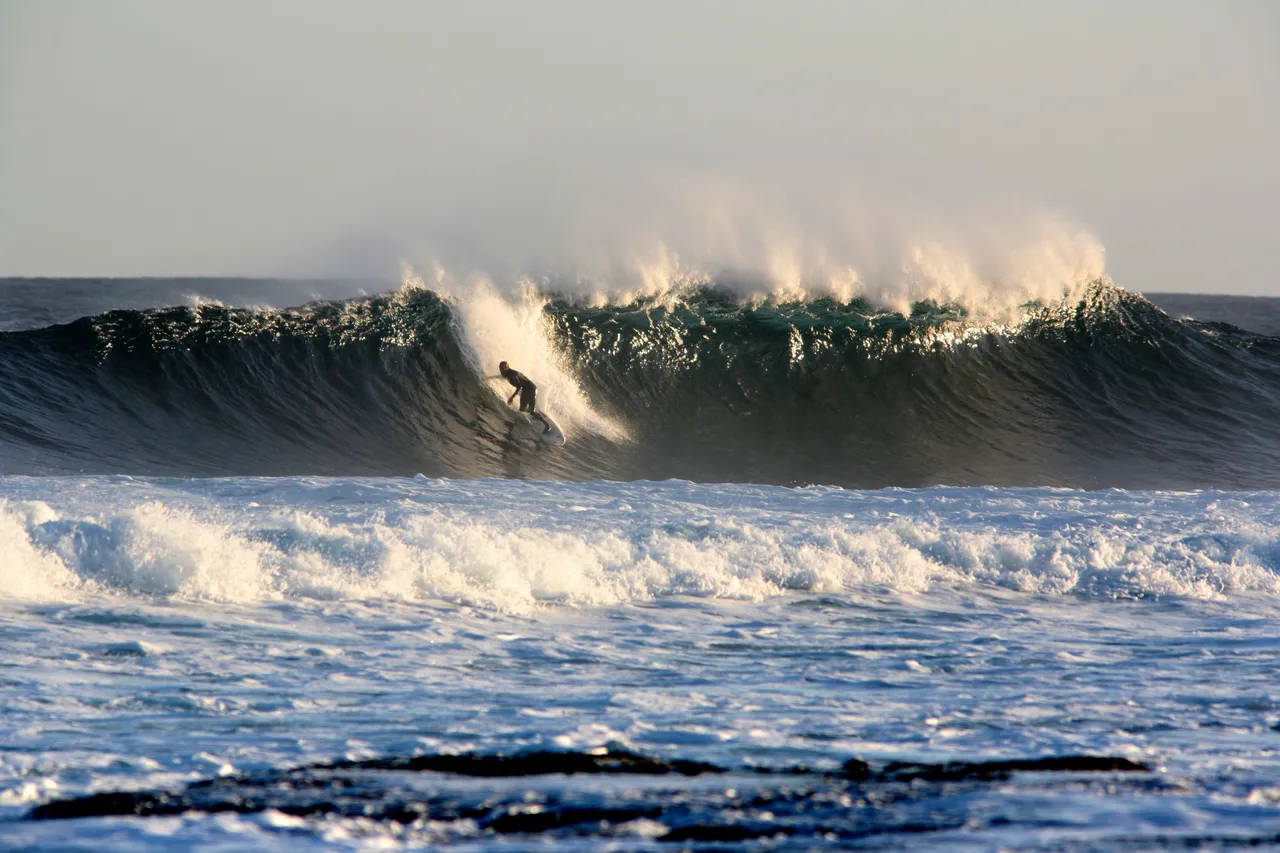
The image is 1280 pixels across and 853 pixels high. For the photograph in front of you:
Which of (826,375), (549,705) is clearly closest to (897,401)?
(826,375)

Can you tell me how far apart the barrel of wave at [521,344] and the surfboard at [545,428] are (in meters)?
0.34

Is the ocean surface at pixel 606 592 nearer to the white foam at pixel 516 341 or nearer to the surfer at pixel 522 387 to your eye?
the white foam at pixel 516 341

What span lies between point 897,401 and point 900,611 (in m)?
9.79

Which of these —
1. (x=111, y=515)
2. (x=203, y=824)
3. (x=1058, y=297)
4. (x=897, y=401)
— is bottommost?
(x=203, y=824)

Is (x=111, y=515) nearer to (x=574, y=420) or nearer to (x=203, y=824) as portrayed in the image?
(x=203, y=824)

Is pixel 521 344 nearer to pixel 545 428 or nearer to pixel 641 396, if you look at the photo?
pixel 641 396

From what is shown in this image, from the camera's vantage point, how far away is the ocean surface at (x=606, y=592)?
3.91m

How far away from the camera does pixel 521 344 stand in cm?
1641

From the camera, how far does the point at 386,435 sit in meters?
14.4

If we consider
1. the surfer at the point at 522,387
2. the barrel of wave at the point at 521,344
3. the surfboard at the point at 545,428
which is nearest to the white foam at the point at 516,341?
the barrel of wave at the point at 521,344

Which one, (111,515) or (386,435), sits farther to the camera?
(386,435)

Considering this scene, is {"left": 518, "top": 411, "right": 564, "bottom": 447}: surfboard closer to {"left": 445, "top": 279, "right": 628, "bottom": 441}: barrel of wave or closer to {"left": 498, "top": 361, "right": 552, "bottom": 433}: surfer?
{"left": 498, "top": 361, "right": 552, "bottom": 433}: surfer

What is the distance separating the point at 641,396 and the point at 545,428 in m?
1.79

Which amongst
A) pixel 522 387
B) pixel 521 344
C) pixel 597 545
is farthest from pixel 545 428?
pixel 597 545
